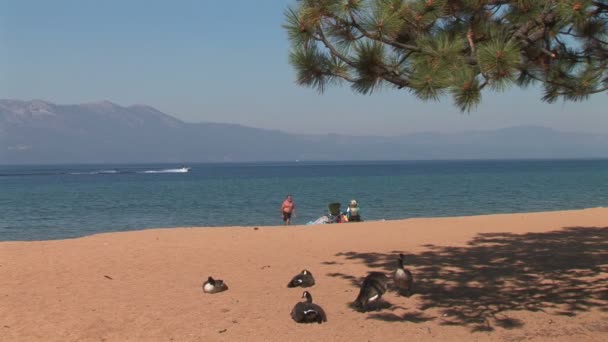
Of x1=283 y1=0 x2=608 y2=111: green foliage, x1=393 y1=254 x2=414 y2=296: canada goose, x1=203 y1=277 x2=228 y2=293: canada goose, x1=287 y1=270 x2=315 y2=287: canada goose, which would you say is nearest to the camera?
x1=283 y1=0 x2=608 y2=111: green foliage

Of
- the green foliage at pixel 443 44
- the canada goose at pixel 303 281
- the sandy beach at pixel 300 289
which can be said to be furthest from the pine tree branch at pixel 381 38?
the canada goose at pixel 303 281

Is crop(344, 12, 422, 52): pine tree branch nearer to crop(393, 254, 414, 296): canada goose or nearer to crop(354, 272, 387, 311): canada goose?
crop(354, 272, 387, 311): canada goose

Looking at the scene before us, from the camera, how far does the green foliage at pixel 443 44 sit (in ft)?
19.1

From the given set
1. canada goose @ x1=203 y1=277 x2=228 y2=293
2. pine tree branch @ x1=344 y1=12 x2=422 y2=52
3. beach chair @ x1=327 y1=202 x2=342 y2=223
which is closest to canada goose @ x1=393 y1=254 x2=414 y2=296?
canada goose @ x1=203 y1=277 x2=228 y2=293

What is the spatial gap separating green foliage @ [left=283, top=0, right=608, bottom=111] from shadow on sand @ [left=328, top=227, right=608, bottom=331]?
256cm

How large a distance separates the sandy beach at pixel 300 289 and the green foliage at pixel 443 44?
8.56 feet

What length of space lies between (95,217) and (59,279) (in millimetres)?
24193

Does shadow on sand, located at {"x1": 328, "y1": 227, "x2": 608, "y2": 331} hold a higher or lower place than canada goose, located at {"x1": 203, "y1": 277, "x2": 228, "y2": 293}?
higher

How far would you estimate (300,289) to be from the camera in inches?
363

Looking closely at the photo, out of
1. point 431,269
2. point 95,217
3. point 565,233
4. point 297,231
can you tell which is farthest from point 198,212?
point 431,269

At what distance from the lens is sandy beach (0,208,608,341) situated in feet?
23.2

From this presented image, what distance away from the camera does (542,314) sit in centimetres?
729

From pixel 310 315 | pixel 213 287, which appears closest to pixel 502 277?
pixel 310 315

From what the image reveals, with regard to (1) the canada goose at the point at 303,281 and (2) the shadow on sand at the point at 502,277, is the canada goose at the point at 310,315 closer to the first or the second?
(2) the shadow on sand at the point at 502,277
